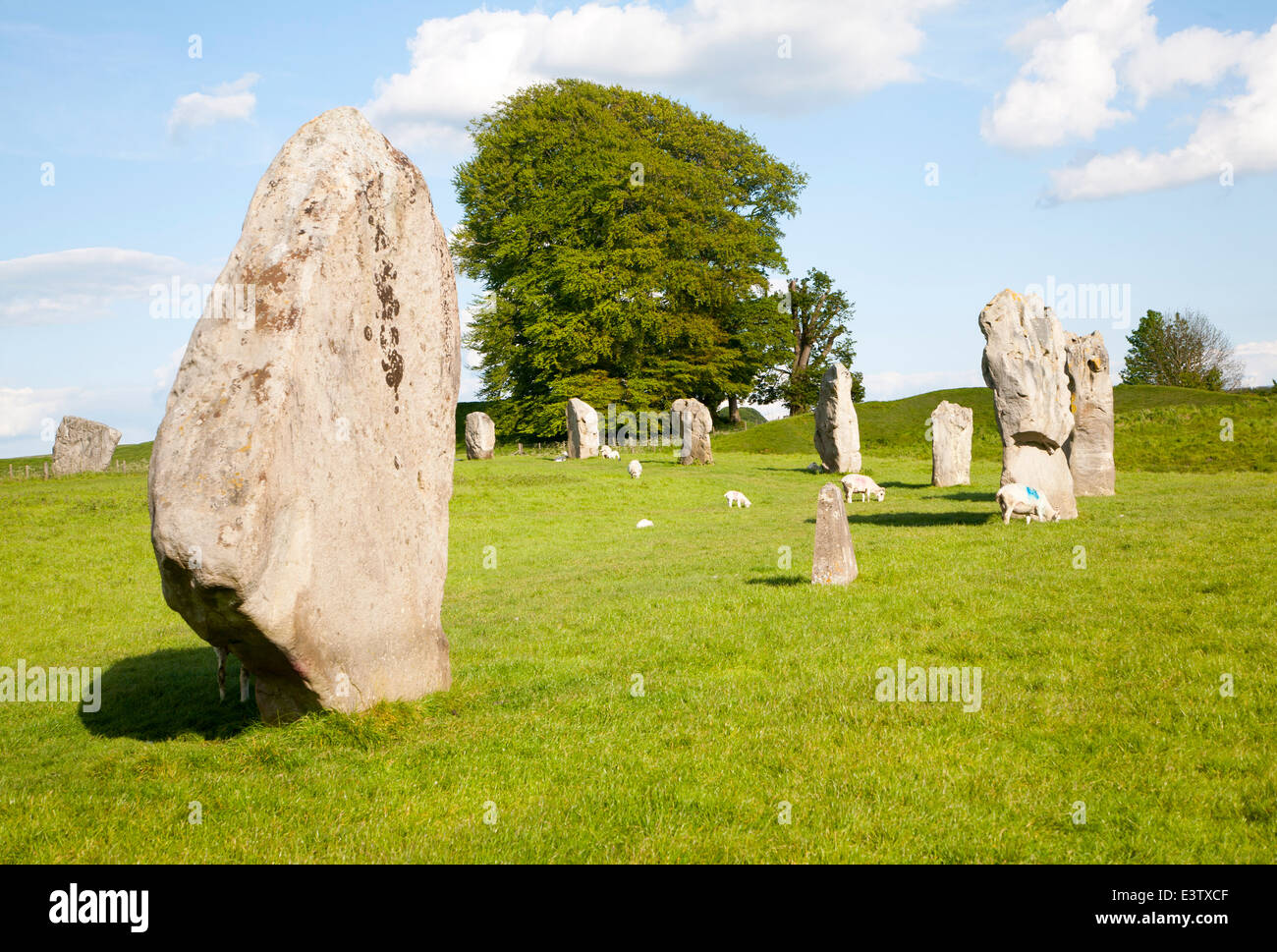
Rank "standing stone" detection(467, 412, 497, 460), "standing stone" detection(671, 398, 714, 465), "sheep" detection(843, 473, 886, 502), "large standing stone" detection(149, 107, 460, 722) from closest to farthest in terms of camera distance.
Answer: "large standing stone" detection(149, 107, 460, 722)
"sheep" detection(843, 473, 886, 502)
"standing stone" detection(671, 398, 714, 465)
"standing stone" detection(467, 412, 497, 460)

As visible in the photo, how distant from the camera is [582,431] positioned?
44.9 m

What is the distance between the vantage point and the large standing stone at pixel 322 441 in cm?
727

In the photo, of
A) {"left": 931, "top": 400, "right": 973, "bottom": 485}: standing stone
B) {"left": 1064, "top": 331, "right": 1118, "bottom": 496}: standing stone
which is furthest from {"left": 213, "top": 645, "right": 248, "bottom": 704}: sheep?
{"left": 931, "top": 400, "right": 973, "bottom": 485}: standing stone

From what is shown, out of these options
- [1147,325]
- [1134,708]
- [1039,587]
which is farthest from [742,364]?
[1134,708]

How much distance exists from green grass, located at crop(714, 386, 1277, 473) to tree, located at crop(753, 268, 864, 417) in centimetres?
689

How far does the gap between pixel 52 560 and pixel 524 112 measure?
156 feet

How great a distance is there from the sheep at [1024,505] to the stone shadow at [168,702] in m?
15.5

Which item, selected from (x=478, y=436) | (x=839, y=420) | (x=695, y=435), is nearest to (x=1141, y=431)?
(x=839, y=420)

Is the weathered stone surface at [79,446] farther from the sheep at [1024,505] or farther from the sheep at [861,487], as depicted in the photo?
the sheep at [1024,505]

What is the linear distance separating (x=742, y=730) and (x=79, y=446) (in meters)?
37.4

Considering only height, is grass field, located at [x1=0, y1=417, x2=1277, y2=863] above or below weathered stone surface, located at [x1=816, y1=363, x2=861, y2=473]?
below

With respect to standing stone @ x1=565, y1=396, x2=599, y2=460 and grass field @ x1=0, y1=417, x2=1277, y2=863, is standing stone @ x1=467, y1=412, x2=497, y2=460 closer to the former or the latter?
standing stone @ x1=565, y1=396, x2=599, y2=460

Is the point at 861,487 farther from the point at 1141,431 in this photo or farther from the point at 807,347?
the point at 807,347

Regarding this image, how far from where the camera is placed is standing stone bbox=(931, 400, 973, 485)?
104ft
